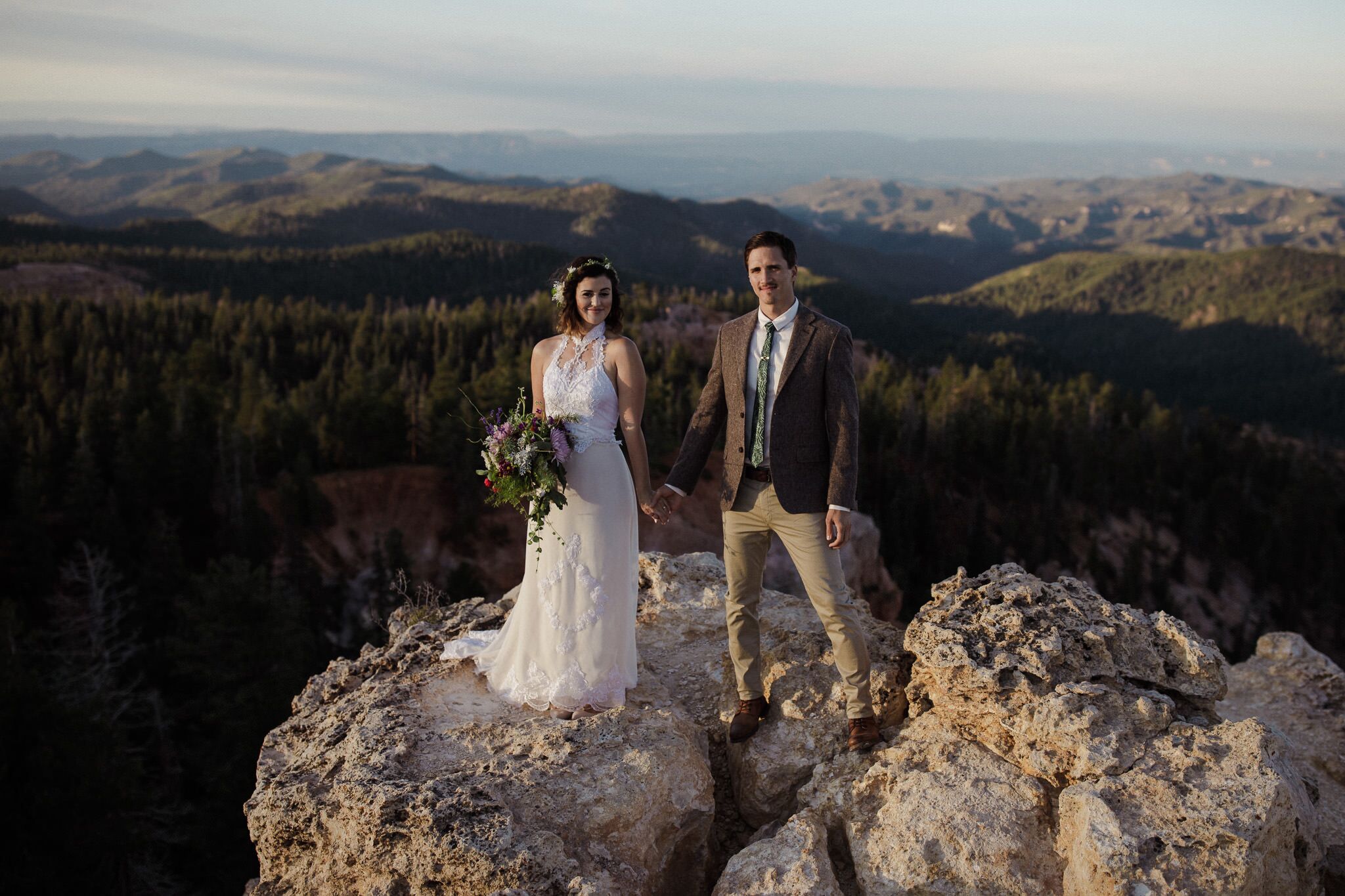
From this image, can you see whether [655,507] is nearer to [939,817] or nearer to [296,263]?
[939,817]

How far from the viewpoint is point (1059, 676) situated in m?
6.72

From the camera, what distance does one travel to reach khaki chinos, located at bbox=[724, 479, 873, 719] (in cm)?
667

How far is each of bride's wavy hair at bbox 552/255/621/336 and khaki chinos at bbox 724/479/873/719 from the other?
1954 mm

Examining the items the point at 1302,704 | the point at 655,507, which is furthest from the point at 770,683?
the point at 1302,704

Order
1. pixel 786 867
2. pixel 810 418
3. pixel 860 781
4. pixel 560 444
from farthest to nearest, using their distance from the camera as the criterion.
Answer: pixel 560 444, pixel 810 418, pixel 860 781, pixel 786 867

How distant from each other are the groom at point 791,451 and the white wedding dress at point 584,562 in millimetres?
985

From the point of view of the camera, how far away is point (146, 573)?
3694 cm

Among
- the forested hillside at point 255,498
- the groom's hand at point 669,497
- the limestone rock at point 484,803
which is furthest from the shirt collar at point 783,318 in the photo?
the limestone rock at point 484,803

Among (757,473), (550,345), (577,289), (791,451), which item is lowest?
(757,473)

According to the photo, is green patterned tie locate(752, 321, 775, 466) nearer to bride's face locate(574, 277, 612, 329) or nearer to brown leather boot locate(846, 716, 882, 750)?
bride's face locate(574, 277, 612, 329)

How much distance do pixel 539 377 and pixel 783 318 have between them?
2347mm

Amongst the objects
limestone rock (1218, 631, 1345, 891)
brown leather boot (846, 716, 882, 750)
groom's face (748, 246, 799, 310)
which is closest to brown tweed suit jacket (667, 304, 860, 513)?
groom's face (748, 246, 799, 310)

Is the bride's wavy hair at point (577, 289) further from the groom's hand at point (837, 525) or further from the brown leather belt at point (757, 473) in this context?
the groom's hand at point (837, 525)

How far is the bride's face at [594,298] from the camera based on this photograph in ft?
24.1
